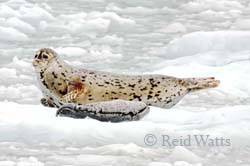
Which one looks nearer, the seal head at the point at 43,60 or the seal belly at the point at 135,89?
the seal belly at the point at 135,89

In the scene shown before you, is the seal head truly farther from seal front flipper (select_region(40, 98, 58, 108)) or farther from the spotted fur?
seal front flipper (select_region(40, 98, 58, 108))

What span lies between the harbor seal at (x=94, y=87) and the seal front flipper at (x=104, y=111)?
11.8 inches

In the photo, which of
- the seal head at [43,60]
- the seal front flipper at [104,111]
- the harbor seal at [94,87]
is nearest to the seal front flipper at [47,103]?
the harbor seal at [94,87]

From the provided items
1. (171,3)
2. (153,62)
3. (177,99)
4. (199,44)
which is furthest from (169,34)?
(177,99)

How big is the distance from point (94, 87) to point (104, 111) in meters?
0.61

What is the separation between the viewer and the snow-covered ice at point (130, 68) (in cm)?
411

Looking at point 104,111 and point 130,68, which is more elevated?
point 130,68

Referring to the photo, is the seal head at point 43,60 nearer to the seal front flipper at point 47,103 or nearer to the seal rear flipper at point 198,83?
the seal front flipper at point 47,103

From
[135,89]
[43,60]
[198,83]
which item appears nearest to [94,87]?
[135,89]

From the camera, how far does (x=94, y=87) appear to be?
5434mm

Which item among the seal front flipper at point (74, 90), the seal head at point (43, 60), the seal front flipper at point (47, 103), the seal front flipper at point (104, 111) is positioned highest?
the seal head at point (43, 60)

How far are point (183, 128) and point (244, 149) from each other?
0.57 m

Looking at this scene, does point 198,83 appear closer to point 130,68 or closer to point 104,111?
point 104,111

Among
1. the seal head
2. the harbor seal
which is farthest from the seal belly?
the seal head
